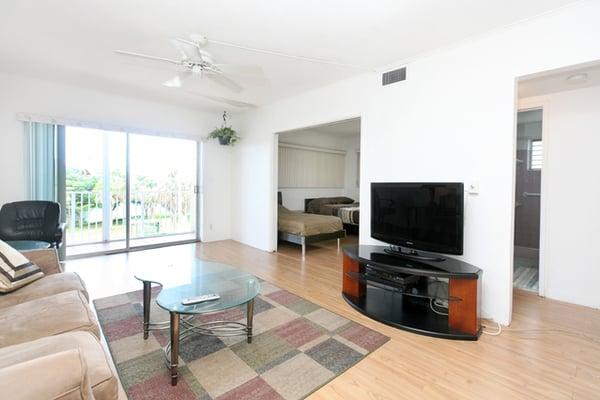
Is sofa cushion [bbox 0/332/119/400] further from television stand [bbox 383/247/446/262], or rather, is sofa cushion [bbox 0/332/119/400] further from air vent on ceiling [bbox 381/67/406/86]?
air vent on ceiling [bbox 381/67/406/86]

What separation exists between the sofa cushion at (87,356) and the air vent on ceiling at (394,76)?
339 centimetres

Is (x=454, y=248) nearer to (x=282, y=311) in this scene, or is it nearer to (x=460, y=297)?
(x=460, y=297)

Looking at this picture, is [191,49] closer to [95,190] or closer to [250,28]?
[250,28]

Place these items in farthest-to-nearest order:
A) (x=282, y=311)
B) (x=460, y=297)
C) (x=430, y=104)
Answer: (x=430, y=104) < (x=282, y=311) < (x=460, y=297)

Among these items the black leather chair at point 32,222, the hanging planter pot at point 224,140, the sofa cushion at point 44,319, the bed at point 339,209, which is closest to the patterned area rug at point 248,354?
the sofa cushion at point 44,319

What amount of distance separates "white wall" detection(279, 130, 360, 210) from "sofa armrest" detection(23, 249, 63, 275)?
444 cm

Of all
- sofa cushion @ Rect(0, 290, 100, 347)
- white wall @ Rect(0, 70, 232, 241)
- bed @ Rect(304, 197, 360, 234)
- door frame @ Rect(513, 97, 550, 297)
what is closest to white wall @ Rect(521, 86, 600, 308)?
door frame @ Rect(513, 97, 550, 297)

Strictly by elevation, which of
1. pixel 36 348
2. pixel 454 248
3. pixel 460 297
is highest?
pixel 454 248

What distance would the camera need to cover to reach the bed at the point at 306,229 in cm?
481

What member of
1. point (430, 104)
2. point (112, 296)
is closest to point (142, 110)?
point (112, 296)

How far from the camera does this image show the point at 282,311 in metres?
2.71

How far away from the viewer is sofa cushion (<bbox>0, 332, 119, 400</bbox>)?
41.6 inches

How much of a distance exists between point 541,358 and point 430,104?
2.29 metres

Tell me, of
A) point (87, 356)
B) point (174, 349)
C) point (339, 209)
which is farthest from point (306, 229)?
point (87, 356)
